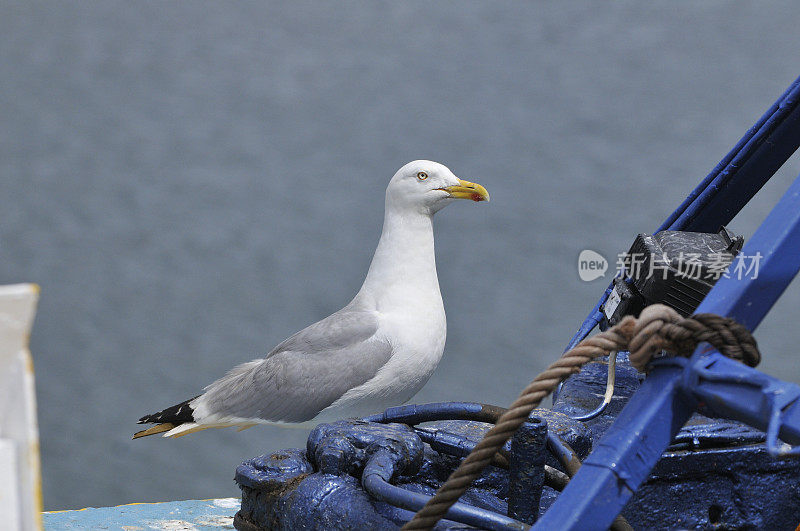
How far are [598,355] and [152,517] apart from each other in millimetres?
1248

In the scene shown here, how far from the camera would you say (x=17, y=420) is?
1.83 ft

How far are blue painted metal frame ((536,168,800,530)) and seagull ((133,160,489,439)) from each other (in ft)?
2.71

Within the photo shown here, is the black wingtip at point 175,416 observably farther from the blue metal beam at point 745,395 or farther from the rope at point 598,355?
the blue metal beam at point 745,395

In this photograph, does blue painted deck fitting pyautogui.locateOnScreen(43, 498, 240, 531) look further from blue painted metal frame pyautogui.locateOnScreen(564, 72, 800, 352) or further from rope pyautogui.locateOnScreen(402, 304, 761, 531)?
rope pyautogui.locateOnScreen(402, 304, 761, 531)

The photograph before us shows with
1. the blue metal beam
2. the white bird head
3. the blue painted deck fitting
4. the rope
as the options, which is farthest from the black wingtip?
the blue metal beam

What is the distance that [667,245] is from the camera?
1.40m

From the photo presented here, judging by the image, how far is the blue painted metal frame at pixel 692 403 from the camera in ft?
2.50

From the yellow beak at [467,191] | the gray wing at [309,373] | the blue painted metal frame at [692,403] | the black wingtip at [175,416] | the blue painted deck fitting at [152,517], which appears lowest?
the blue painted deck fitting at [152,517]

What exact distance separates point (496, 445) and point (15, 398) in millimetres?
417

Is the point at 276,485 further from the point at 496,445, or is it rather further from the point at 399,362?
the point at 399,362

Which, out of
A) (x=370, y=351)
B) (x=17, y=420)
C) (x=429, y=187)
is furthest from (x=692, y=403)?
(x=429, y=187)

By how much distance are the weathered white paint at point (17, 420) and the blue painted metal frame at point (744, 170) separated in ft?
4.22

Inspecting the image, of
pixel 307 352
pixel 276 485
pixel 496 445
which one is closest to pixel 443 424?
pixel 276 485

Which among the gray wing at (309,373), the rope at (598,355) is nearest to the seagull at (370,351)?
the gray wing at (309,373)
